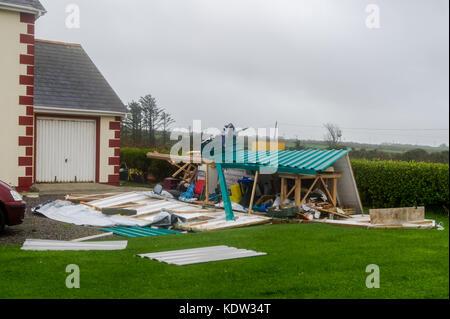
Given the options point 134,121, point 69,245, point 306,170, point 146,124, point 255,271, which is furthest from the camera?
point 134,121

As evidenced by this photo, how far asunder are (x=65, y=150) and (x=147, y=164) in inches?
169

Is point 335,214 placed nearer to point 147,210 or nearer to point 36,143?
point 147,210

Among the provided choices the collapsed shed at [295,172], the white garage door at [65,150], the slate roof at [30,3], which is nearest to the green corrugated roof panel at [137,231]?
the collapsed shed at [295,172]

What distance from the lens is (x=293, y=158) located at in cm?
1417

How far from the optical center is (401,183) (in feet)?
46.5

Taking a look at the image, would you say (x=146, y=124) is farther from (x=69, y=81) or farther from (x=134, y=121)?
(x=69, y=81)

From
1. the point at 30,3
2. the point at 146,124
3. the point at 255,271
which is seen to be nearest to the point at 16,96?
the point at 30,3

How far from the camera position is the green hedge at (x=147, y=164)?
22.7 meters

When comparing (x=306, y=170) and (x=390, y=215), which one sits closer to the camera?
(x=390, y=215)

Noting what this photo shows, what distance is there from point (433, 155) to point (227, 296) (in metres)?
10.7

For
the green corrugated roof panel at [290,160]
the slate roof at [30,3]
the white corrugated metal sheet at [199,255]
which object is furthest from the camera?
the slate roof at [30,3]

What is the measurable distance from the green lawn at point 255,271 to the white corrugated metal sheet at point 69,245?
246 millimetres

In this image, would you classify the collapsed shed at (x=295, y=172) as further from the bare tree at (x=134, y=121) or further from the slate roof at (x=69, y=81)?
the slate roof at (x=69, y=81)
